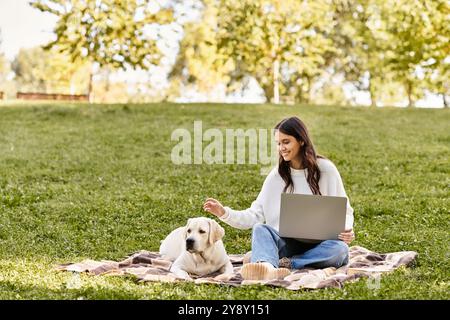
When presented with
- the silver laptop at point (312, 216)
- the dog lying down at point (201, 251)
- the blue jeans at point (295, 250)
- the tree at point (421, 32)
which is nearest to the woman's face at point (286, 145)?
the silver laptop at point (312, 216)

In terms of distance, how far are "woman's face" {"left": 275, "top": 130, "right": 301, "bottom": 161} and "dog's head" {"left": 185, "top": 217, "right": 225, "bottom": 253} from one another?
100 cm

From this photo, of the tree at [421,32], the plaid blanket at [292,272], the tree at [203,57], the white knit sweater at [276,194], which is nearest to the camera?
the plaid blanket at [292,272]

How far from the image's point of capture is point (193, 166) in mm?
13445

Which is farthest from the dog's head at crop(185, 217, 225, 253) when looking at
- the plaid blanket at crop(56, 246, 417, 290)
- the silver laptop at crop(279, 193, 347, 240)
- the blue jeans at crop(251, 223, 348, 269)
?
the silver laptop at crop(279, 193, 347, 240)

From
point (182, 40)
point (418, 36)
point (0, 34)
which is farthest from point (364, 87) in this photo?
point (0, 34)

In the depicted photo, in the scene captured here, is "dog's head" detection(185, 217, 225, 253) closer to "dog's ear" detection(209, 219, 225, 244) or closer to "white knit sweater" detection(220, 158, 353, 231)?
"dog's ear" detection(209, 219, 225, 244)

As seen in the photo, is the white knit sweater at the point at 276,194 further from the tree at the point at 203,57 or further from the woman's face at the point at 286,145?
the tree at the point at 203,57

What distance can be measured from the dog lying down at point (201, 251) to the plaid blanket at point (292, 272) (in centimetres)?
10

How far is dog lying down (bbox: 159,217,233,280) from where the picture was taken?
19.8ft

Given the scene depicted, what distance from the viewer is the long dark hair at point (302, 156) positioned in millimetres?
6344

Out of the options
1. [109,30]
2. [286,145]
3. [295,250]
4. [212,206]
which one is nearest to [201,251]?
[212,206]

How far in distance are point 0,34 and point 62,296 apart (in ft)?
157

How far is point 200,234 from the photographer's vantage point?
6039 mm

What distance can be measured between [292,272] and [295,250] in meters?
0.42
